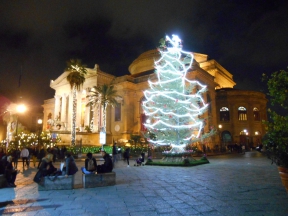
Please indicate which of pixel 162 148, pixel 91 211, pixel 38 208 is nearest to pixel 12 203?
pixel 38 208

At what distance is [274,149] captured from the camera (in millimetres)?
6219

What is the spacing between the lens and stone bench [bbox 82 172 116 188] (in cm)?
933

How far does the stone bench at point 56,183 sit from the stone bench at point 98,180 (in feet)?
1.77

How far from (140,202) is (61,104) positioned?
46997 mm

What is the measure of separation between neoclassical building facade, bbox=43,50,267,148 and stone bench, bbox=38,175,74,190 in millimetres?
29652

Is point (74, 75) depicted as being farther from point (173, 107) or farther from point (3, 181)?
point (3, 181)

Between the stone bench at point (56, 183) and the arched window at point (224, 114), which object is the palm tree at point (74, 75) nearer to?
the stone bench at point (56, 183)

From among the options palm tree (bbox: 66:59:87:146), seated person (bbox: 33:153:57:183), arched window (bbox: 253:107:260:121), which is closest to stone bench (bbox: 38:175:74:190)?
seated person (bbox: 33:153:57:183)

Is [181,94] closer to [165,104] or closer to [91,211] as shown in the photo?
[165,104]

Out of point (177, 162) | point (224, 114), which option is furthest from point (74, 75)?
point (224, 114)

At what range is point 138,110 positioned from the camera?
43.0 m

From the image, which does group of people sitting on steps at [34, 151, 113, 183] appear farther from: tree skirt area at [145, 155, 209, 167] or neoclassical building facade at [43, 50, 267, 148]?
neoclassical building facade at [43, 50, 267, 148]

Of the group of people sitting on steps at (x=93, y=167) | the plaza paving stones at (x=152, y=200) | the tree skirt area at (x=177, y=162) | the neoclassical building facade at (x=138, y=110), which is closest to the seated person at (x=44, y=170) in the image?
the plaza paving stones at (x=152, y=200)

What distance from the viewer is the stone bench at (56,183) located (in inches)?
353
